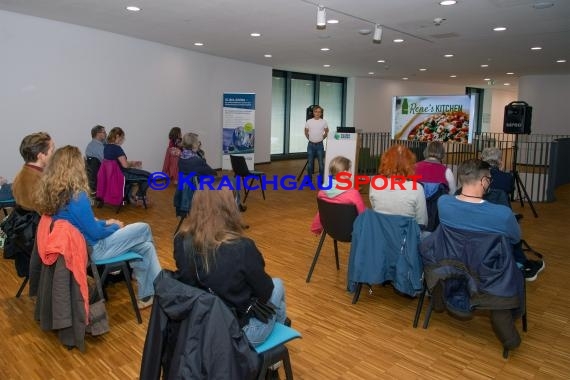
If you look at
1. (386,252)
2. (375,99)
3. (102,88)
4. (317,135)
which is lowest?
(386,252)

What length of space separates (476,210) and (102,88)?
740 cm

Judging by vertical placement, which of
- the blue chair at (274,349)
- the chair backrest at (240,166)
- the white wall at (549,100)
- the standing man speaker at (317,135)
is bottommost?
the blue chair at (274,349)

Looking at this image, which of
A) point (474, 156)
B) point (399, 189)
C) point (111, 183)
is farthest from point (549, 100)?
point (111, 183)

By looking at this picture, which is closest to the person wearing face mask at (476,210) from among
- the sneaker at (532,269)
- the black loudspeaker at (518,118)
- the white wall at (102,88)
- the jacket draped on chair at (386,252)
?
the jacket draped on chair at (386,252)

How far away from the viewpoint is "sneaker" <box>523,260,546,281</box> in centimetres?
417

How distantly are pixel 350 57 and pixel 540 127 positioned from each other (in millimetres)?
7579

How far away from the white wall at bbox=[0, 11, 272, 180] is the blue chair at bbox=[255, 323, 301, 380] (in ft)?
21.8

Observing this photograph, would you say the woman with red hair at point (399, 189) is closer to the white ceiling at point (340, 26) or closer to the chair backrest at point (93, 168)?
the white ceiling at point (340, 26)

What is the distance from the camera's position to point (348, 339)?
9.85ft

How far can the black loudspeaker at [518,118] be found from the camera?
7.79m

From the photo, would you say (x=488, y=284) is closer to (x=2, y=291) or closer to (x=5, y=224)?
(x=5, y=224)

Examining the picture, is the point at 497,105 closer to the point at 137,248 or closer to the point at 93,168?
the point at 93,168

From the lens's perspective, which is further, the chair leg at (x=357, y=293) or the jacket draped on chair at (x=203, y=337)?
the chair leg at (x=357, y=293)

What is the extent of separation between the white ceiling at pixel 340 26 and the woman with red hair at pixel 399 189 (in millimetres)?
2979
